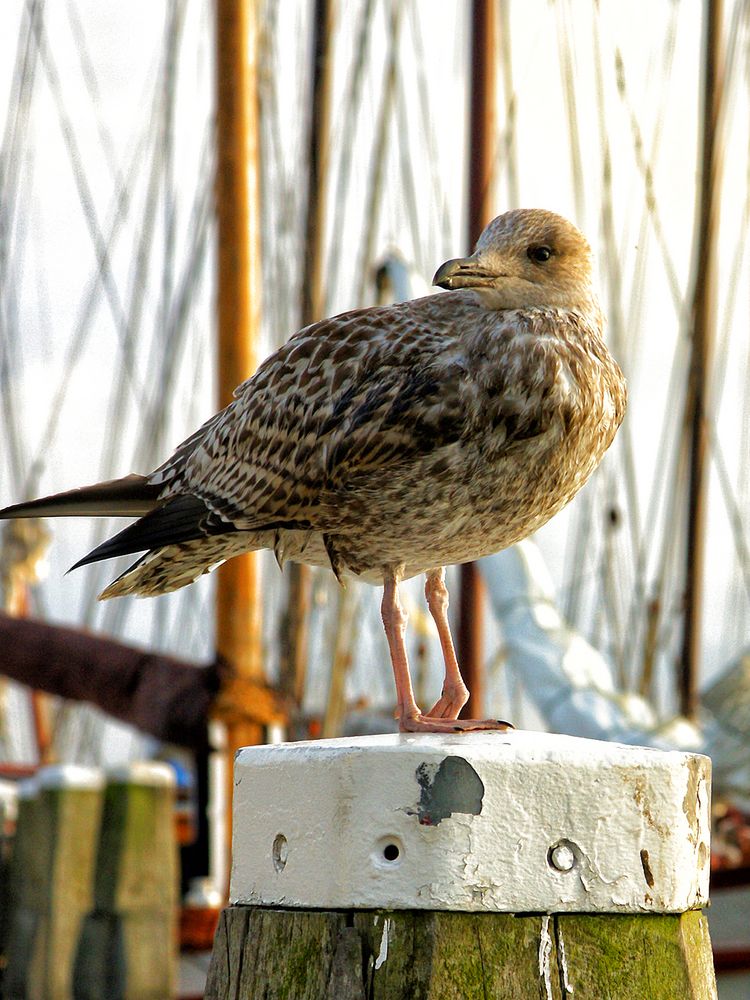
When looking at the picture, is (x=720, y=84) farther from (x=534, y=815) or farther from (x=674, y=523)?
(x=534, y=815)

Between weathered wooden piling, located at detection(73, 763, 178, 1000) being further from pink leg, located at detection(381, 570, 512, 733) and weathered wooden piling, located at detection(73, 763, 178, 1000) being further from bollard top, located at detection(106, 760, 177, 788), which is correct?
pink leg, located at detection(381, 570, 512, 733)

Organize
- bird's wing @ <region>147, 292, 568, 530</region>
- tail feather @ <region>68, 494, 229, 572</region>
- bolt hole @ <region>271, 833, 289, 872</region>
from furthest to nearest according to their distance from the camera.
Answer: tail feather @ <region>68, 494, 229, 572</region>, bird's wing @ <region>147, 292, 568, 530</region>, bolt hole @ <region>271, 833, 289, 872</region>

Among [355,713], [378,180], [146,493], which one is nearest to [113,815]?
[355,713]

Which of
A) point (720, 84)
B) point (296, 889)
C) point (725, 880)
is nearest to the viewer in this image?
point (296, 889)

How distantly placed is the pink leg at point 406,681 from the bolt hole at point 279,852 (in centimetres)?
58

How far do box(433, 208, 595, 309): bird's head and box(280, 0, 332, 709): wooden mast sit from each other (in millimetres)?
7713

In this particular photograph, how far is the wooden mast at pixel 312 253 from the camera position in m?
11.5

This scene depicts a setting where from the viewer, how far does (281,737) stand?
10.5 metres

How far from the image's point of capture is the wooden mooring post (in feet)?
8.00

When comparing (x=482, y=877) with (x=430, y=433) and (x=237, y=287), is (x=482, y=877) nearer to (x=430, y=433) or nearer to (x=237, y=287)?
(x=430, y=433)

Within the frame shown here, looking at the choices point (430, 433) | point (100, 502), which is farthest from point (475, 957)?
point (100, 502)

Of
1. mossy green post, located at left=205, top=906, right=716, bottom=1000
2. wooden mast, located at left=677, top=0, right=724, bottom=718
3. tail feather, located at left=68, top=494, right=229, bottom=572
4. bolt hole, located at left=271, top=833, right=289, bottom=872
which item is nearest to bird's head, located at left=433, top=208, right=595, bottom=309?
tail feather, located at left=68, top=494, right=229, bottom=572

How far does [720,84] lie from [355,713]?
5.72m

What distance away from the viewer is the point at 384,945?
244 cm
